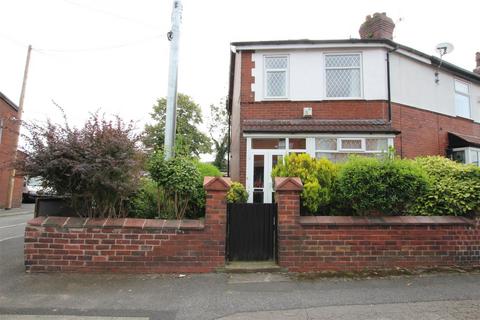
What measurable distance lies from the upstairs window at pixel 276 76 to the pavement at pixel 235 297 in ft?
23.2

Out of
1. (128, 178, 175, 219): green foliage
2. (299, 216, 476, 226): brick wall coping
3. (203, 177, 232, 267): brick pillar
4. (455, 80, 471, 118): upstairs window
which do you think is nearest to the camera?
(203, 177, 232, 267): brick pillar

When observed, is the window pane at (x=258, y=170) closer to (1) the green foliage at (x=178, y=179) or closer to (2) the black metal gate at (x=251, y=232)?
(1) the green foliage at (x=178, y=179)

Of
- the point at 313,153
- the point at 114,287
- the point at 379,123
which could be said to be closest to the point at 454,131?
the point at 379,123

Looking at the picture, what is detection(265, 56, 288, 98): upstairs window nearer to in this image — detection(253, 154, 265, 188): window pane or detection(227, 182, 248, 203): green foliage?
detection(253, 154, 265, 188): window pane

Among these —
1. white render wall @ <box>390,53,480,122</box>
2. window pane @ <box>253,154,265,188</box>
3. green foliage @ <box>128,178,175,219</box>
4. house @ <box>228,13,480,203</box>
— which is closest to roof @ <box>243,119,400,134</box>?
house @ <box>228,13,480,203</box>

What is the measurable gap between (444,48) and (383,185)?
9.07 meters

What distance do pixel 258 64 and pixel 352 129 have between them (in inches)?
142

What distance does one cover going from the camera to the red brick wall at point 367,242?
5633 millimetres

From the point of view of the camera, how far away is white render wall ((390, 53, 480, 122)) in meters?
11.5

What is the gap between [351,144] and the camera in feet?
34.5

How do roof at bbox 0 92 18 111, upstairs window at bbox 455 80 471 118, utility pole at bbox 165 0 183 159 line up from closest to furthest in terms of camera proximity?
utility pole at bbox 165 0 183 159 → upstairs window at bbox 455 80 471 118 → roof at bbox 0 92 18 111

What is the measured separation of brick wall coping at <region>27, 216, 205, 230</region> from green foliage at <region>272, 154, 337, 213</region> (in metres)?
1.96

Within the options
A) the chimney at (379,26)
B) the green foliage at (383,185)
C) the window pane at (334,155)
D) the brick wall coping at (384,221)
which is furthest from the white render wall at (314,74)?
the brick wall coping at (384,221)

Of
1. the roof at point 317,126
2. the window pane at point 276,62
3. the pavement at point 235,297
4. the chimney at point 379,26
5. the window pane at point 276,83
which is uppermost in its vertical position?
the chimney at point 379,26
